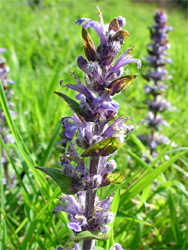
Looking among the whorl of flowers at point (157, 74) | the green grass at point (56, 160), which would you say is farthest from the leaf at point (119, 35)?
the whorl of flowers at point (157, 74)

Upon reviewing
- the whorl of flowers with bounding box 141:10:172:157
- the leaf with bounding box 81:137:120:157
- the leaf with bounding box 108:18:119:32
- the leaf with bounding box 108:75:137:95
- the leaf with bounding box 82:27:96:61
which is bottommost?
the leaf with bounding box 81:137:120:157

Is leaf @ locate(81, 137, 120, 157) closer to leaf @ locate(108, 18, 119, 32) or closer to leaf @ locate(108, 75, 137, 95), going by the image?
leaf @ locate(108, 75, 137, 95)

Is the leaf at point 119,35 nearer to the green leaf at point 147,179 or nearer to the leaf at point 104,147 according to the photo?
the leaf at point 104,147

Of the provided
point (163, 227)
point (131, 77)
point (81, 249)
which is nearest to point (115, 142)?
point (131, 77)

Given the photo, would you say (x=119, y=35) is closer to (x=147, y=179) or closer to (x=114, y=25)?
(x=114, y=25)

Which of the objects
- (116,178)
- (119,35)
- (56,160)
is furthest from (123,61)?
(56,160)

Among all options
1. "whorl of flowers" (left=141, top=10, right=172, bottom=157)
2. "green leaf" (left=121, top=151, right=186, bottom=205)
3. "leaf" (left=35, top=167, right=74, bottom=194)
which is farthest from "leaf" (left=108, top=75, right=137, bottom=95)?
"whorl of flowers" (left=141, top=10, right=172, bottom=157)

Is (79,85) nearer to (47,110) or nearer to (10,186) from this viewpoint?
(10,186)
